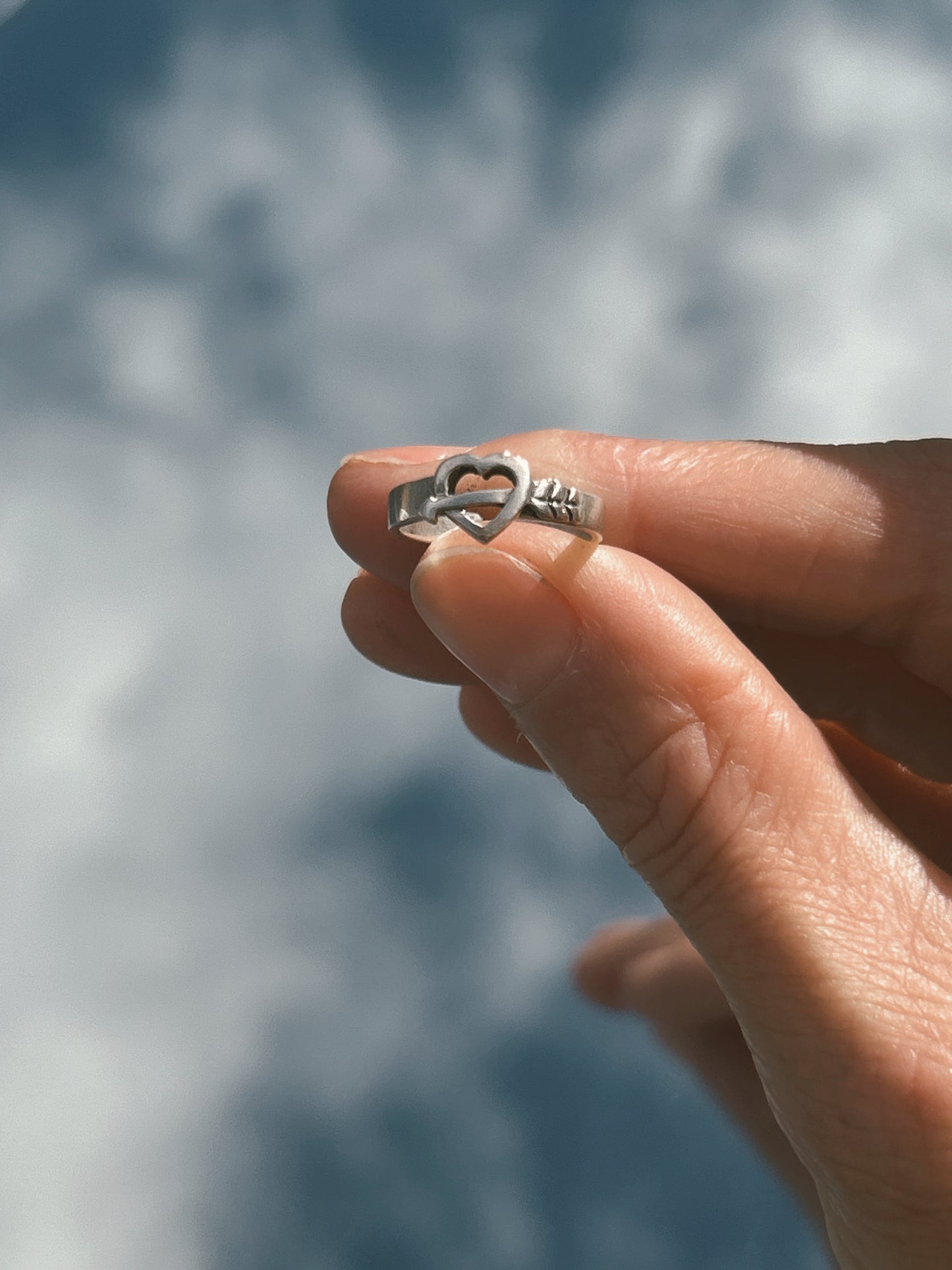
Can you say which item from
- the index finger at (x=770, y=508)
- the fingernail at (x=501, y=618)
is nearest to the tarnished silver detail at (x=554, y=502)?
the fingernail at (x=501, y=618)

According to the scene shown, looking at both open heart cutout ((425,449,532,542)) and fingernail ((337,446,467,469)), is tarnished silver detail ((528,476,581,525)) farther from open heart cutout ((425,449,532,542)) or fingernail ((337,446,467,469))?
fingernail ((337,446,467,469))

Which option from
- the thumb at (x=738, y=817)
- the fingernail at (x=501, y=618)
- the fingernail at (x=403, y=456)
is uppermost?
the fingernail at (x=403, y=456)

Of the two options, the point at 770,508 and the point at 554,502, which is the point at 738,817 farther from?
the point at 770,508

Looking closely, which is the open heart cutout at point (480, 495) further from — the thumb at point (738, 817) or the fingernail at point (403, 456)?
the fingernail at point (403, 456)

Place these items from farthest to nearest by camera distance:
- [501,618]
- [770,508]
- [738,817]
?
1. [770,508]
2. [501,618]
3. [738,817]

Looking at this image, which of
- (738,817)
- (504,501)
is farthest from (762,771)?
(504,501)

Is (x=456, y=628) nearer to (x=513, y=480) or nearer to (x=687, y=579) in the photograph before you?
(x=513, y=480)

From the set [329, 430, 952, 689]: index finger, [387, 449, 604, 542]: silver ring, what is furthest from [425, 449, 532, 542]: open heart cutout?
[329, 430, 952, 689]: index finger
